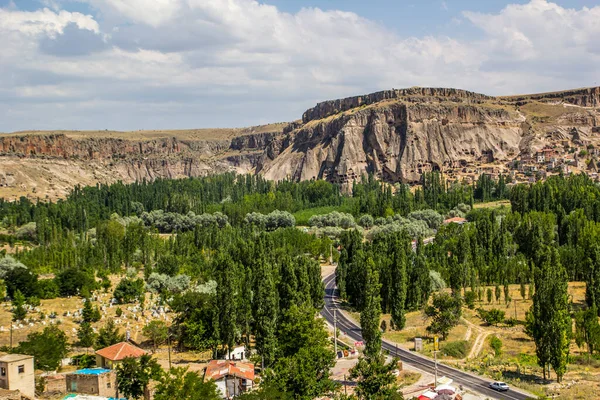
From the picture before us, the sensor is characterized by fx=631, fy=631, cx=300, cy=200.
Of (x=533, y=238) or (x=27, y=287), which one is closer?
(x=27, y=287)

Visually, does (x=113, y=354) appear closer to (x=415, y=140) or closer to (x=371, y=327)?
(x=371, y=327)

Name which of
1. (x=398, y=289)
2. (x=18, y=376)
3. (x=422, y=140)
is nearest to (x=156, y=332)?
(x=18, y=376)

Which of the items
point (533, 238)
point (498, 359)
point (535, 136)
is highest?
point (535, 136)

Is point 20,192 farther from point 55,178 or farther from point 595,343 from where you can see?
point 595,343

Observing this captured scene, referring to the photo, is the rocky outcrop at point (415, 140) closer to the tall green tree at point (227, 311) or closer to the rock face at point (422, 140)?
the rock face at point (422, 140)

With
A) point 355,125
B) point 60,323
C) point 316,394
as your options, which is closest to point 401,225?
point 60,323
